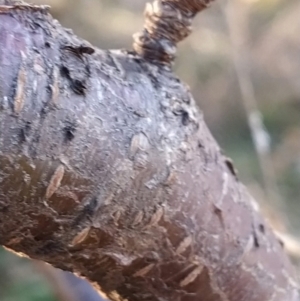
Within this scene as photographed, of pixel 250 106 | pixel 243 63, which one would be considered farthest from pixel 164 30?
pixel 243 63

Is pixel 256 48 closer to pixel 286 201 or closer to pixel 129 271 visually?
pixel 286 201

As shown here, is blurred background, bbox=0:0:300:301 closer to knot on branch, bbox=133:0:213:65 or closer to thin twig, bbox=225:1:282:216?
thin twig, bbox=225:1:282:216

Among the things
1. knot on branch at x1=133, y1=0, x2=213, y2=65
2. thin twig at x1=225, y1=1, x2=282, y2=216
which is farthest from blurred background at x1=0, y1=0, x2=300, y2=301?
knot on branch at x1=133, y1=0, x2=213, y2=65

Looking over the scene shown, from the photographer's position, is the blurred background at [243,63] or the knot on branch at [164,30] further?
the blurred background at [243,63]

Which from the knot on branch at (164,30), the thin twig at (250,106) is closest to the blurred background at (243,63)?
the thin twig at (250,106)

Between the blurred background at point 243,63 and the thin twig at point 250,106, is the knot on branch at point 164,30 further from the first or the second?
the blurred background at point 243,63

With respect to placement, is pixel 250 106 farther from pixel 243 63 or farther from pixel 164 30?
pixel 164 30

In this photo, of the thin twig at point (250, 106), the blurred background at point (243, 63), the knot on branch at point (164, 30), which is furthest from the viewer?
the blurred background at point (243, 63)

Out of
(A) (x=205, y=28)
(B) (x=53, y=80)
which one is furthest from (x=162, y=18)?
(A) (x=205, y=28)
